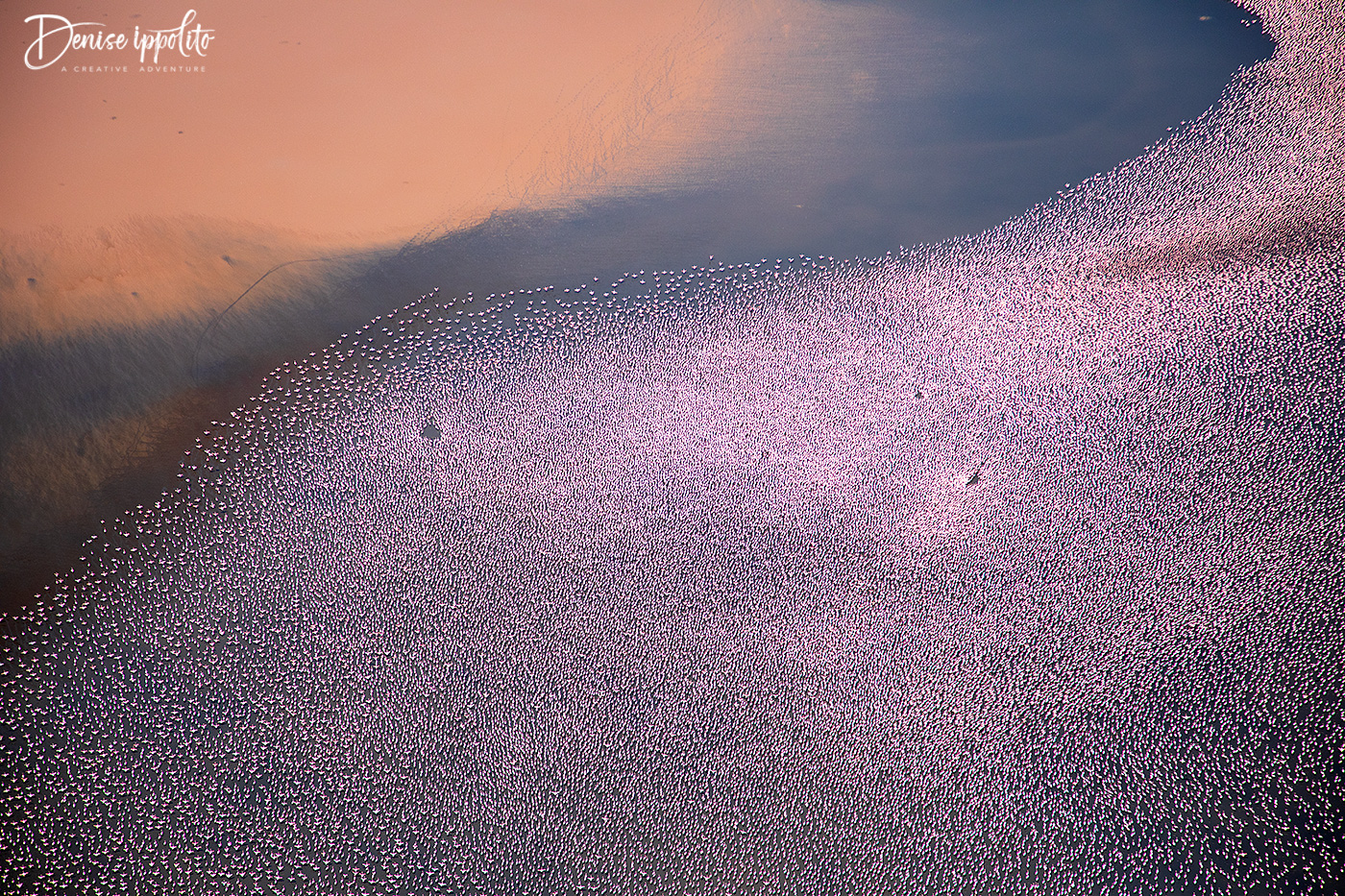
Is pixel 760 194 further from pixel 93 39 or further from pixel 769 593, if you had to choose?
pixel 93 39

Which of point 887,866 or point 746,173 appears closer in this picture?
point 887,866

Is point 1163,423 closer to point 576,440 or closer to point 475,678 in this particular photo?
point 576,440

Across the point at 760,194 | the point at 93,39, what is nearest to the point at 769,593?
the point at 760,194

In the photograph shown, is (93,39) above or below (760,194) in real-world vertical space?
above

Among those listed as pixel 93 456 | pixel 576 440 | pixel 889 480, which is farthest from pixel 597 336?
pixel 93 456

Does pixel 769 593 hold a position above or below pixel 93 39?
below

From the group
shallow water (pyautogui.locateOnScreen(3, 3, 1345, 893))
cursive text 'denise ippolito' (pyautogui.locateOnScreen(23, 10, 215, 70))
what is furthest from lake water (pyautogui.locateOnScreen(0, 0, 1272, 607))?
cursive text 'denise ippolito' (pyautogui.locateOnScreen(23, 10, 215, 70))

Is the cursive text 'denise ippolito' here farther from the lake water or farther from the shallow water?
the shallow water

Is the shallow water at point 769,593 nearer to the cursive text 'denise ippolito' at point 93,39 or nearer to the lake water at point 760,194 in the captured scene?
the lake water at point 760,194

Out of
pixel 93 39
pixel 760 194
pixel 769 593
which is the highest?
pixel 93 39
